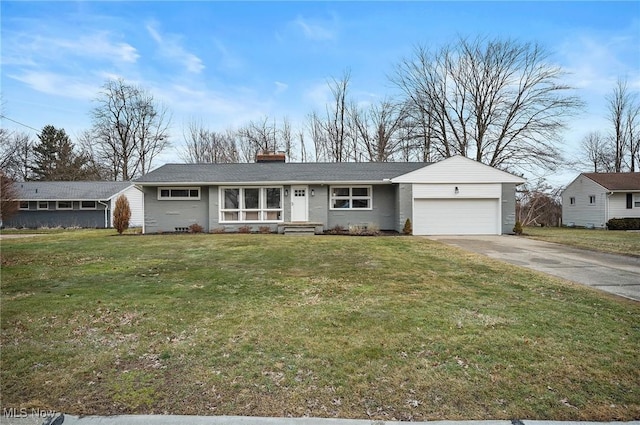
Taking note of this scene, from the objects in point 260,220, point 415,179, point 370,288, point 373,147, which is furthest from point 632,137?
point 370,288

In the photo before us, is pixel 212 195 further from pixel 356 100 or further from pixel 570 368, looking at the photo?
pixel 356 100

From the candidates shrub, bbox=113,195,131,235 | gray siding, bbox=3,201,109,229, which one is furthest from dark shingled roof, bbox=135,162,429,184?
gray siding, bbox=3,201,109,229

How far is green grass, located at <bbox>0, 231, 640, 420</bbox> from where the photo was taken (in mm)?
2596

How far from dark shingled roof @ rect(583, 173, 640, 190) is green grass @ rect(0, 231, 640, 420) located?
79.0ft

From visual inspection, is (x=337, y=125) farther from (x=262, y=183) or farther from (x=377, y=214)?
(x=262, y=183)

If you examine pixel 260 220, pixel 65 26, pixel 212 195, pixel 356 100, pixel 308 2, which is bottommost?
pixel 260 220

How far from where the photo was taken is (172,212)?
699 inches

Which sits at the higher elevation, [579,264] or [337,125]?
[337,125]

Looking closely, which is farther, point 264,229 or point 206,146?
point 206,146

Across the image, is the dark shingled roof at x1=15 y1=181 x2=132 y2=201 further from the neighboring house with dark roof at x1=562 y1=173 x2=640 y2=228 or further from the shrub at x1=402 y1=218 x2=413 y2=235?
the neighboring house with dark roof at x1=562 y1=173 x2=640 y2=228

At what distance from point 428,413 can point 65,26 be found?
12736 millimetres

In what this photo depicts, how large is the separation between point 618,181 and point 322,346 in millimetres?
30579

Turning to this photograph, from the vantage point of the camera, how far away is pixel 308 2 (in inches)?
459

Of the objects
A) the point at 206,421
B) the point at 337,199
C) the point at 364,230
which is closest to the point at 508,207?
the point at 364,230
